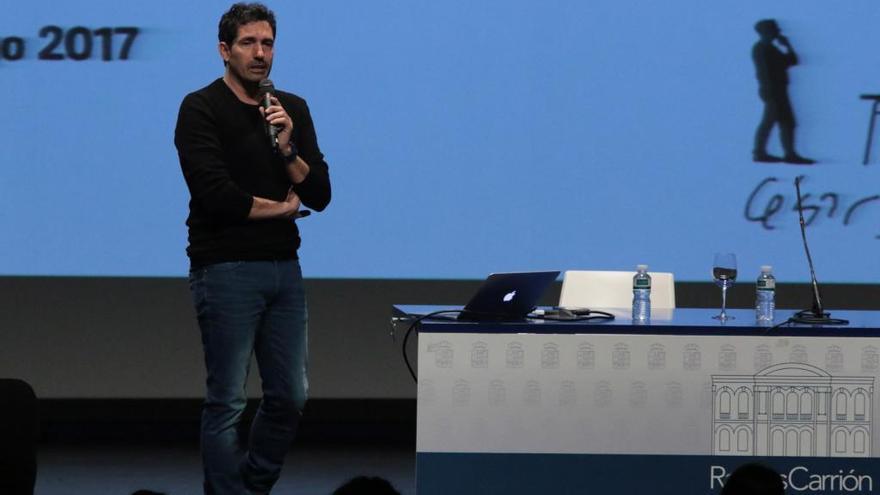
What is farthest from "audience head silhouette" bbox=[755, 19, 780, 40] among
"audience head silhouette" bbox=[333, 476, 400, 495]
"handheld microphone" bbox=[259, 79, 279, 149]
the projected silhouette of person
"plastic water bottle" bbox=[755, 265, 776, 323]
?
"audience head silhouette" bbox=[333, 476, 400, 495]

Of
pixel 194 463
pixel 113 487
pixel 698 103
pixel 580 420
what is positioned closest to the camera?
pixel 580 420

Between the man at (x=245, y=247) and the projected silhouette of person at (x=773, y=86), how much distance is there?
283cm

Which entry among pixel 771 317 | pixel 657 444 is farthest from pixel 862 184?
pixel 657 444

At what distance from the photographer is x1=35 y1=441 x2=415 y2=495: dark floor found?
4953 millimetres

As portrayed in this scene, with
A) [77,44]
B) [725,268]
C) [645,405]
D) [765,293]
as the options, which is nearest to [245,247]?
[645,405]

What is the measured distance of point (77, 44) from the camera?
5746 millimetres

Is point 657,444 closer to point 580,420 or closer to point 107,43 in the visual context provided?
point 580,420

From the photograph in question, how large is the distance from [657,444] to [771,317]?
0.55m

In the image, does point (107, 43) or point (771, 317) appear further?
point (107, 43)

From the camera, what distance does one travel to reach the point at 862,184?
588 cm

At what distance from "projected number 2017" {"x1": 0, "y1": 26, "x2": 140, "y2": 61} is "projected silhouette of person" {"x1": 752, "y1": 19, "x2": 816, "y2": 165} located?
112 inches

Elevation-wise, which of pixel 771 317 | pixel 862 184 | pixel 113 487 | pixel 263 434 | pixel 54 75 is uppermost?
pixel 54 75

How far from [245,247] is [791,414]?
1.59m
